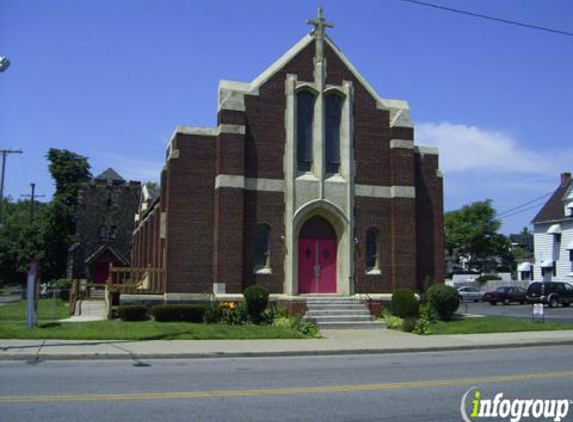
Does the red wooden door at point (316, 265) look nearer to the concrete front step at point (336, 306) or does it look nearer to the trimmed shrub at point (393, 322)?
the concrete front step at point (336, 306)

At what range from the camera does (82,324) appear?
808 inches

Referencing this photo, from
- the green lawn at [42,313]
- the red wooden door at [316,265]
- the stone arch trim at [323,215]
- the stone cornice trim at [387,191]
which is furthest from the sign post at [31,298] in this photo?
the stone cornice trim at [387,191]

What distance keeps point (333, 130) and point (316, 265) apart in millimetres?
5801

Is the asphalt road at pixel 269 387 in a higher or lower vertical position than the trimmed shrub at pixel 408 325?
lower

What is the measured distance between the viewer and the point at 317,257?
2580cm

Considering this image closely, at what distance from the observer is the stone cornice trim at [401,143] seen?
26812 mm

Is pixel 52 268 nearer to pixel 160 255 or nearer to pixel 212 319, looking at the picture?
pixel 160 255

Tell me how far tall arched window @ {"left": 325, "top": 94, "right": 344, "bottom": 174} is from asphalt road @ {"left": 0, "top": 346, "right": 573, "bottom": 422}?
1191 centimetres

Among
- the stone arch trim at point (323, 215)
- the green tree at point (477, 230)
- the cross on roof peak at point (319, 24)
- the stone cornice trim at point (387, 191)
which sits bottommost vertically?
the stone arch trim at point (323, 215)

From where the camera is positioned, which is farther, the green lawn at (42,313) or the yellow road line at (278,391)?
the green lawn at (42,313)

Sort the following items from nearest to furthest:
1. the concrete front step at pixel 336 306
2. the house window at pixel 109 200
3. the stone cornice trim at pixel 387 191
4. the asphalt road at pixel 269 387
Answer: the asphalt road at pixel 269 387
the concrete front step at pixel 336 306
the stone cornice trim at pixel 387 191
the house window at pixel 109 200

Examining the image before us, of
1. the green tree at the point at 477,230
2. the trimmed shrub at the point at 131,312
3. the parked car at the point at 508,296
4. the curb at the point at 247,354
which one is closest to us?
the curb at the point at 247,354

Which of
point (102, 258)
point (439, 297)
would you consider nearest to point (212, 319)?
point (439, 297)

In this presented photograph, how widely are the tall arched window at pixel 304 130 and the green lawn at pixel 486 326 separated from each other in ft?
27.4
